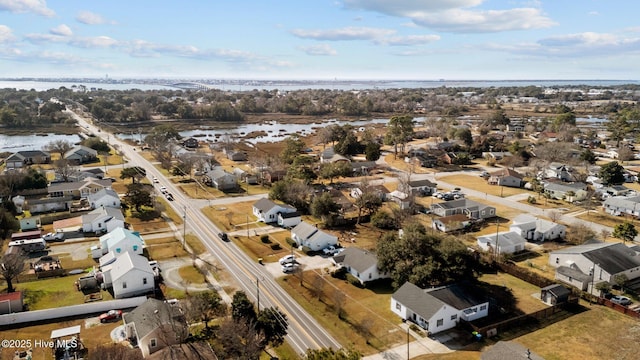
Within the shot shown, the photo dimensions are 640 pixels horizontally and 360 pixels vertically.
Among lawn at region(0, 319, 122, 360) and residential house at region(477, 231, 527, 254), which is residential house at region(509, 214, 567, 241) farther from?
lawn at region(0, 319, 122, 360)

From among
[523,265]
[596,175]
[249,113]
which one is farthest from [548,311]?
[249,113]

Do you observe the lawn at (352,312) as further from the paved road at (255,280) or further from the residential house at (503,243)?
the residential house at (503,243)

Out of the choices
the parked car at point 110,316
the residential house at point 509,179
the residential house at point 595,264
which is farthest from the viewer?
the residential house at point 509,179

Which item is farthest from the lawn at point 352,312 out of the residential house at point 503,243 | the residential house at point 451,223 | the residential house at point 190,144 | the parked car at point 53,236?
the residential house at point 190,144

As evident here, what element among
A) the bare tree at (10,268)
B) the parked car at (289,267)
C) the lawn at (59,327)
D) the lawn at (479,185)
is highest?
the bare tree at (10,268)

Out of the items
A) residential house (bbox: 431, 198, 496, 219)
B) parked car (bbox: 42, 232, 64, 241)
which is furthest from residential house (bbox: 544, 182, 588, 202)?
parked car (bbox: 42, 232, 64, 241)

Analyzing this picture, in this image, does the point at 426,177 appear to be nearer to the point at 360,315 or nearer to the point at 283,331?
the point at 360,315

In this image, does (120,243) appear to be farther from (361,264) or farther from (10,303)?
(361,264)

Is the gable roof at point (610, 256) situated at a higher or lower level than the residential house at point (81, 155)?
lower
